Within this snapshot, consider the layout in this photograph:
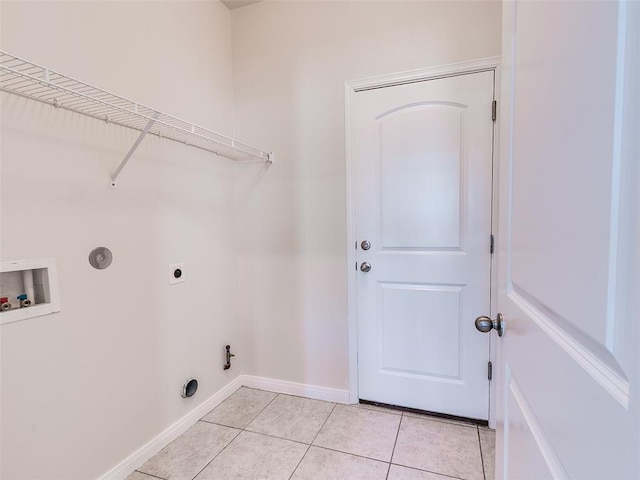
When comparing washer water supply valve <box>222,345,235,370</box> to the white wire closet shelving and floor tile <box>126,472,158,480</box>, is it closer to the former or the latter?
floor tile <box>126,472,158,480</box>

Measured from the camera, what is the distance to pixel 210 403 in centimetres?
203

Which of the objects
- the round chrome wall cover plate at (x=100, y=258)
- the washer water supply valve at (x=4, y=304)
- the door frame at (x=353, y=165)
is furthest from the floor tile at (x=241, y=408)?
the washer water supply valve at (x=4, y=304)

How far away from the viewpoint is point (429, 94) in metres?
1.82

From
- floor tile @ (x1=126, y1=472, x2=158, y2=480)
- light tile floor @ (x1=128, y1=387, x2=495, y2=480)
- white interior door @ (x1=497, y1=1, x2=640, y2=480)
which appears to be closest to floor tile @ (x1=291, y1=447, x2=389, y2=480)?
light tile floor @ (x1=128, y1=387, x2=495, y2=480)

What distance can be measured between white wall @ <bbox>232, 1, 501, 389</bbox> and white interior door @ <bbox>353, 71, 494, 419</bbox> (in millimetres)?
165

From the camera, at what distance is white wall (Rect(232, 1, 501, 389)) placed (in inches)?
75.1

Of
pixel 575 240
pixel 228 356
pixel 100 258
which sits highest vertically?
pixel 575 240

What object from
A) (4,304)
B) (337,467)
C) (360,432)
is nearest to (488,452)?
(360,432)

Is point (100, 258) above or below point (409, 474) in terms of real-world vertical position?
above

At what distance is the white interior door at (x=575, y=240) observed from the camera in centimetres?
34

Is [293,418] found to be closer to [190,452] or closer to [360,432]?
[360,432]

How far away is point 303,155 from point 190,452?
1.86m

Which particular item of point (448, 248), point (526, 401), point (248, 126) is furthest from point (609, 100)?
point (248, 126)

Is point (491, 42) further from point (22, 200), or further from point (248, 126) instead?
point (22, 200)
